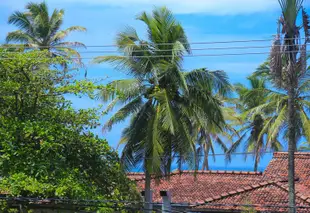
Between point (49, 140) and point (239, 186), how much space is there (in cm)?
1295

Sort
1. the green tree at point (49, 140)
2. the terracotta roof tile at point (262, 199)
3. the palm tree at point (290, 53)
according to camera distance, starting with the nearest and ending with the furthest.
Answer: the green tree at point (49, 140), the palm tree at point (290, 53), the terracotta roof tile at point (262, 199)

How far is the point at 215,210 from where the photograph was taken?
2208cm

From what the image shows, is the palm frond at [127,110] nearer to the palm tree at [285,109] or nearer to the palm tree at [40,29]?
the palm tree at [285,109]

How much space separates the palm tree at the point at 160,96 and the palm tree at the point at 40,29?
10.5 metres

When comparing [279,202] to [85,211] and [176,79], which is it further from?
[85,211]

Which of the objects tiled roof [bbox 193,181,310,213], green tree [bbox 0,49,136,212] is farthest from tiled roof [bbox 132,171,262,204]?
green tree [bbox 0,49,136,212]

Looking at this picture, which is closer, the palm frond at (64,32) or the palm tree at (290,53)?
the palm tree at (290,53)

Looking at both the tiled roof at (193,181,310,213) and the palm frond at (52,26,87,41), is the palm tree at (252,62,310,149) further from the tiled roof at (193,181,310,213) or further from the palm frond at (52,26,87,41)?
the palm frond at (52,26,87,41)

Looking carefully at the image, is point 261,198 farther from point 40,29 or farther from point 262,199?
point 40,29

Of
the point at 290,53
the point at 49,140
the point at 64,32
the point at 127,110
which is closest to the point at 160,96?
the point at 127,110

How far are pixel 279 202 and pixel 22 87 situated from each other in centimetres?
1028

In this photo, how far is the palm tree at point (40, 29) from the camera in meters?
31.5

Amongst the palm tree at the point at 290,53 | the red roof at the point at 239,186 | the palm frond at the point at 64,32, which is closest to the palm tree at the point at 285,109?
the red roof at the point at 239,186

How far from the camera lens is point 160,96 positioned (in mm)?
20750
